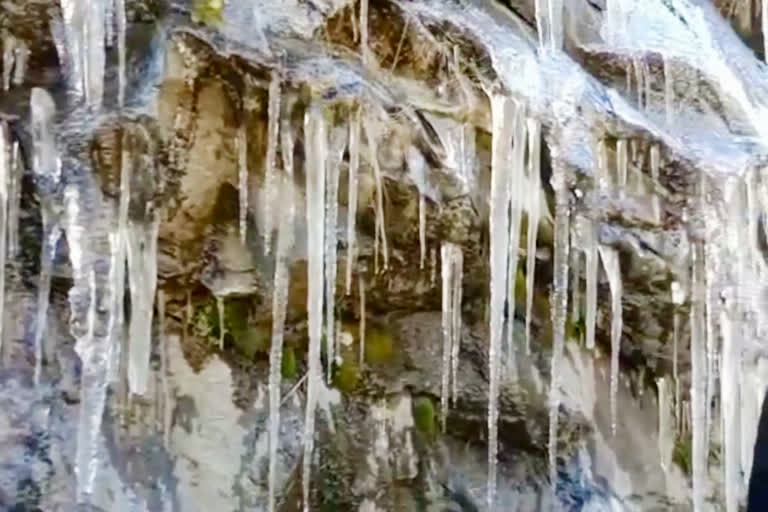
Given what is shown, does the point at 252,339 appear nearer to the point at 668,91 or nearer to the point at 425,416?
the point at 425,416

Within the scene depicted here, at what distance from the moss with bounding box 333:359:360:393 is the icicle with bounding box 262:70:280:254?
0.69m

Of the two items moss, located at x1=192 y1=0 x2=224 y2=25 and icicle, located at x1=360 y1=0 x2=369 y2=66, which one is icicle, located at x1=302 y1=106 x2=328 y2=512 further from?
moss, located at x1=192 y1=0 x2=224 y2=25

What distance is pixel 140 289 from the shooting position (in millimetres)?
3307

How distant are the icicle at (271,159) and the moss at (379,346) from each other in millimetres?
686

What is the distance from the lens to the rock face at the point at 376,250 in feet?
9.91

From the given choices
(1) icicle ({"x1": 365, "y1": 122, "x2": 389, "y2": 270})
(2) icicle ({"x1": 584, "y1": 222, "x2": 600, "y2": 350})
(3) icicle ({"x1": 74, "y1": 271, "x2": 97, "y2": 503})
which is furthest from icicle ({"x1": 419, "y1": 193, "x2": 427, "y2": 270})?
(3) icicle ({"x1": 74, "y1": 271, "x2": 97, "y2": 503})

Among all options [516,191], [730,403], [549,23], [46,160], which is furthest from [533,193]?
[46,160]

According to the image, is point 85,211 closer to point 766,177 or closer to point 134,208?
point 134,208

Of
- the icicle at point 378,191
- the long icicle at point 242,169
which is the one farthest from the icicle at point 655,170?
the long icicle at point 242,169

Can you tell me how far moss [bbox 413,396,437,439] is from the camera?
421 cm

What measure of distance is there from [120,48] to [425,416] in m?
1.99

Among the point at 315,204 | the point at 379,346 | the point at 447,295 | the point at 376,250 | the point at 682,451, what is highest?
the point at 315,204

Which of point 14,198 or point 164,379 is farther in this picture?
point 164,379

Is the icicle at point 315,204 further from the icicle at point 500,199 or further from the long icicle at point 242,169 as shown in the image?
the icicle at point 500,199
